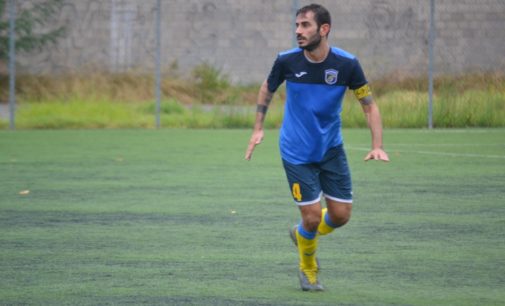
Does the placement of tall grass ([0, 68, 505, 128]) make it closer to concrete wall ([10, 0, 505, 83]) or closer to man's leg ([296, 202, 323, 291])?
concrete wall ([10, 0, 505, 83])

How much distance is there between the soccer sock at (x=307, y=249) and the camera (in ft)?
24.5

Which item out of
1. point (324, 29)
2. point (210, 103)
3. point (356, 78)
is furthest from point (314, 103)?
point (210, 103)

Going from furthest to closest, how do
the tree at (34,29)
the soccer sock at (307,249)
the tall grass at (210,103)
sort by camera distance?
the tree at (34,29), the tall grass at (210,103), the soccer sock at (307,249)

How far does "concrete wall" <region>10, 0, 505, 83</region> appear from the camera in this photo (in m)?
22.9

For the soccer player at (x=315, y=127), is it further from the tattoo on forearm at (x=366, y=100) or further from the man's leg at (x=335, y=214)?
the tattoo on forearm at (x=366, y=100)

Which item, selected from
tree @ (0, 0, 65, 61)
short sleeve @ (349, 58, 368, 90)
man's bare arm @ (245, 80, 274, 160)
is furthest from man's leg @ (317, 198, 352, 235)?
tree @ (0, 0, 65, 61)

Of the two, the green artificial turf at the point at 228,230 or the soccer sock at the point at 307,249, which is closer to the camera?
the green artificial turf at the point at 228,230

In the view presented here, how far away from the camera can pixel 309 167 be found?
25.1ft

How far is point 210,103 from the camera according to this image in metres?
24.5

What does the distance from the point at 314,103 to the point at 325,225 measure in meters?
0.85

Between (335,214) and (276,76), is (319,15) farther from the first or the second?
(335,214)

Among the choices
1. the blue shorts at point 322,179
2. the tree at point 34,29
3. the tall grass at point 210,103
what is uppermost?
the blue shorts at point 322,179

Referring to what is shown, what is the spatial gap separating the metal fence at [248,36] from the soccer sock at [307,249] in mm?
14005

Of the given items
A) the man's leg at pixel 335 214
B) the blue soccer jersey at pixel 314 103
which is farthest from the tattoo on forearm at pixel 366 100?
the man's leg at pixel 335 214
